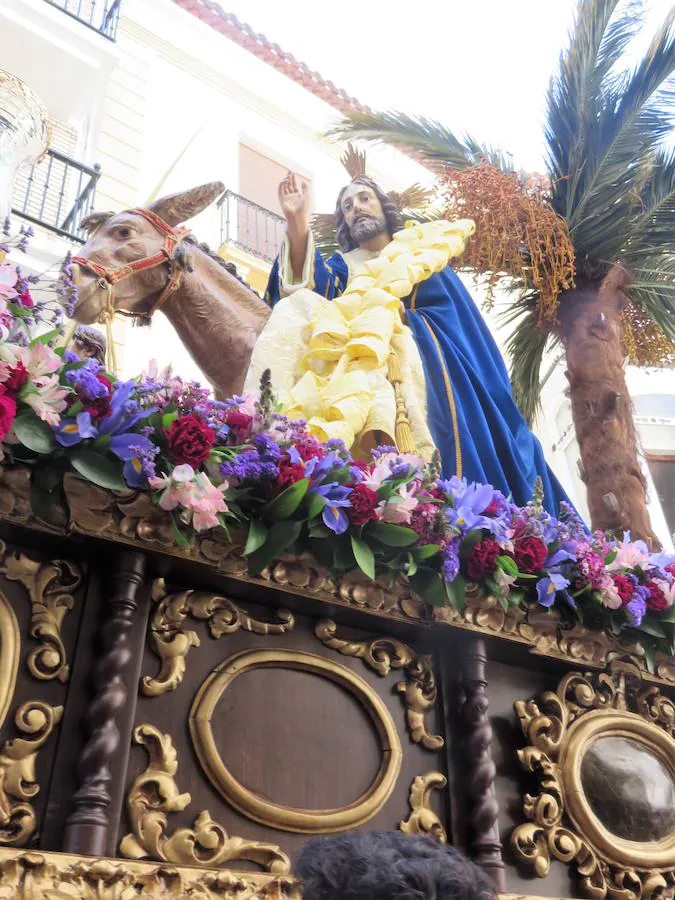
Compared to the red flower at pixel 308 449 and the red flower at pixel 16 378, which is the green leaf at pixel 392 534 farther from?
the red flower at pixel 16 378

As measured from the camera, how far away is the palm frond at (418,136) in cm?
596

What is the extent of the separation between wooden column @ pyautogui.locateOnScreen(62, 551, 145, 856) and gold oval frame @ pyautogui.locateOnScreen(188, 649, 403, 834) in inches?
7.7

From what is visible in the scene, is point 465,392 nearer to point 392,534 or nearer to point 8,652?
point 392,534

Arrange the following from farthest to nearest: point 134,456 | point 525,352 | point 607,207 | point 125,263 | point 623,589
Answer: point 525,352, point 607,207, point 125,263, point 623,589, point 134,456

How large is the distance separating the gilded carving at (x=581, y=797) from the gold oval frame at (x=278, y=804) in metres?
0.41

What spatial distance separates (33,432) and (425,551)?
1013 mm

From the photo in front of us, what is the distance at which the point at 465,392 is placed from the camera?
3.53 meters

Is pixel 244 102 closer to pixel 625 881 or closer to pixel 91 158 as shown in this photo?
pixel 91 158

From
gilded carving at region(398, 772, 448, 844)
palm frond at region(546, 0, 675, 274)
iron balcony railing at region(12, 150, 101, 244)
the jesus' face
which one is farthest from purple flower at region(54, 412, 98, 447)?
iron balcony railing at region(12, 150, 101, 244)

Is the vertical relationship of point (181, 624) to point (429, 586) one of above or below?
below

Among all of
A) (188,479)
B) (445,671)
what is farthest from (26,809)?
(445,671)

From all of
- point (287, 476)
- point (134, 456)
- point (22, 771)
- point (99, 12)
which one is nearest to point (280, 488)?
point (287, 476)

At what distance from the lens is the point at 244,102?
31.8 ft

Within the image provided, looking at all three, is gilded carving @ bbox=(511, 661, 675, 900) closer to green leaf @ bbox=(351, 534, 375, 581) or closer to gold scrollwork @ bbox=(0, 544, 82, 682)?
green leaf @ bbox=(351, 534, 375, 581)
